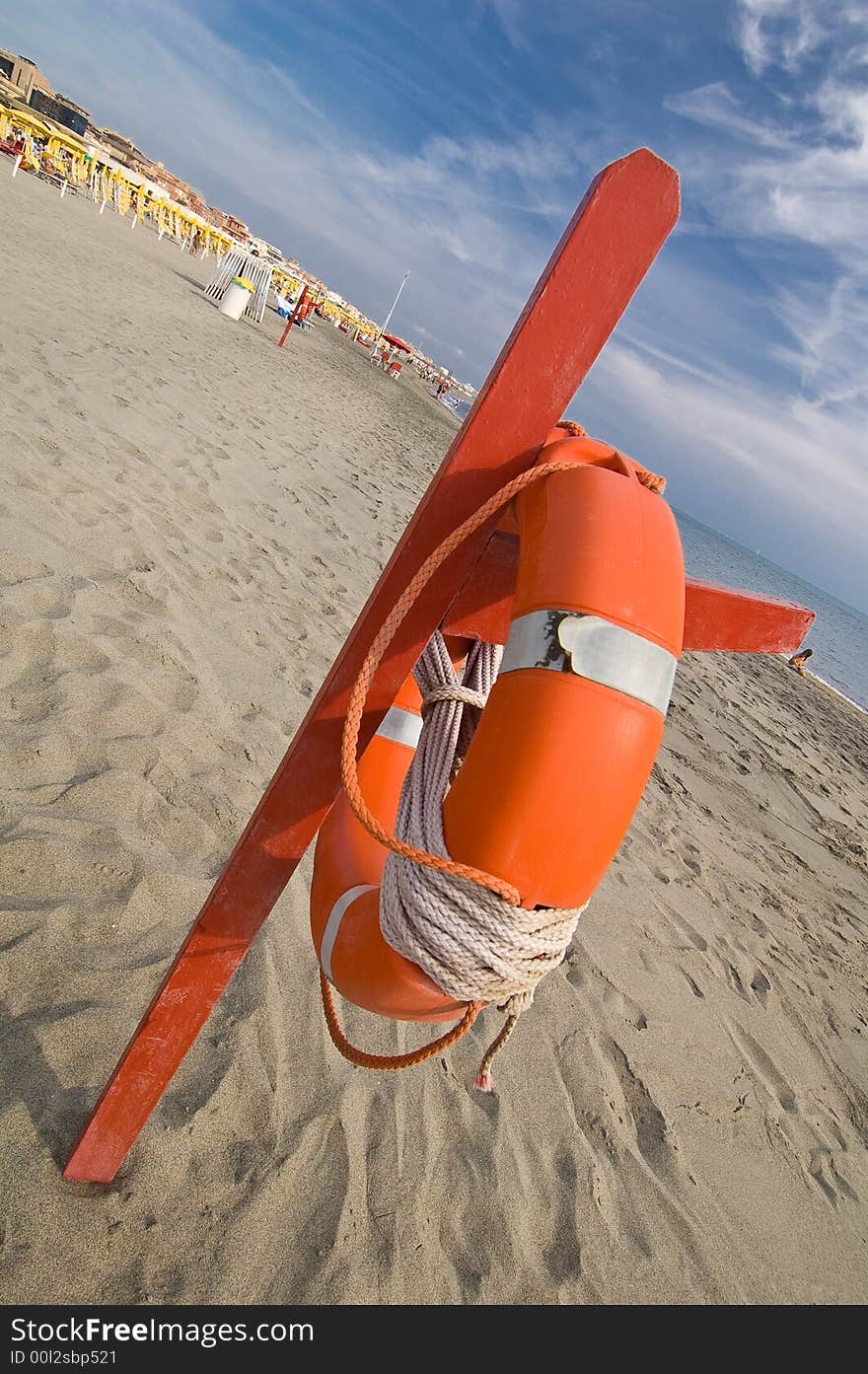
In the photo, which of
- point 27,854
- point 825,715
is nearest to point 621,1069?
point 27,854

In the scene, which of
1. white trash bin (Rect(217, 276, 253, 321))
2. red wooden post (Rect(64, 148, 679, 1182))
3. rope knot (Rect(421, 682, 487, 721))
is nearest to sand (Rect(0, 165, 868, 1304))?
red wooden post (Rect(64, 148, 679, 1182))

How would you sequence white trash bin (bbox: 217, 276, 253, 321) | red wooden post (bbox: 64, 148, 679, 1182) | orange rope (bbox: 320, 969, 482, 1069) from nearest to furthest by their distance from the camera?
red wooden post (bbox: 64, 148, 679, 1182) → orange rope (bbox: 320, 969, 482, 1069) → white trash bin (bbox: 217, 276, 253, 321)

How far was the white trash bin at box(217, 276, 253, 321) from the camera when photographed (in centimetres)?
1428

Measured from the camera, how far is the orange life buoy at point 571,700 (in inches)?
29.7

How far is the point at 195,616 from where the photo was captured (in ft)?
10.8

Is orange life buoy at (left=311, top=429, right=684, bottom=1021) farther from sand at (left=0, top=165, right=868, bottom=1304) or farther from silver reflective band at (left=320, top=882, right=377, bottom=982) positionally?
sand at (left=0, top=165, right=868, bottom=1304)

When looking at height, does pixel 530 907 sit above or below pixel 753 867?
above

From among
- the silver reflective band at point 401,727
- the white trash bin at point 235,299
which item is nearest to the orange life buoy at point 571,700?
the silver reflective band at point 401,727

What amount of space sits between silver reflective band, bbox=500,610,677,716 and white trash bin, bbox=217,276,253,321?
1573 cm

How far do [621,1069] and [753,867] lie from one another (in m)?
2.52

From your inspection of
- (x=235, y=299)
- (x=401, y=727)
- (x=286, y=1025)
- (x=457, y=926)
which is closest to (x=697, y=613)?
(x=401, y=727)

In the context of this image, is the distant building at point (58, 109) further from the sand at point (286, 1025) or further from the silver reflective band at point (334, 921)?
the silver reflective band at point (334, 921)

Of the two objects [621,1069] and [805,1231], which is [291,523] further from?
[805,1231]
